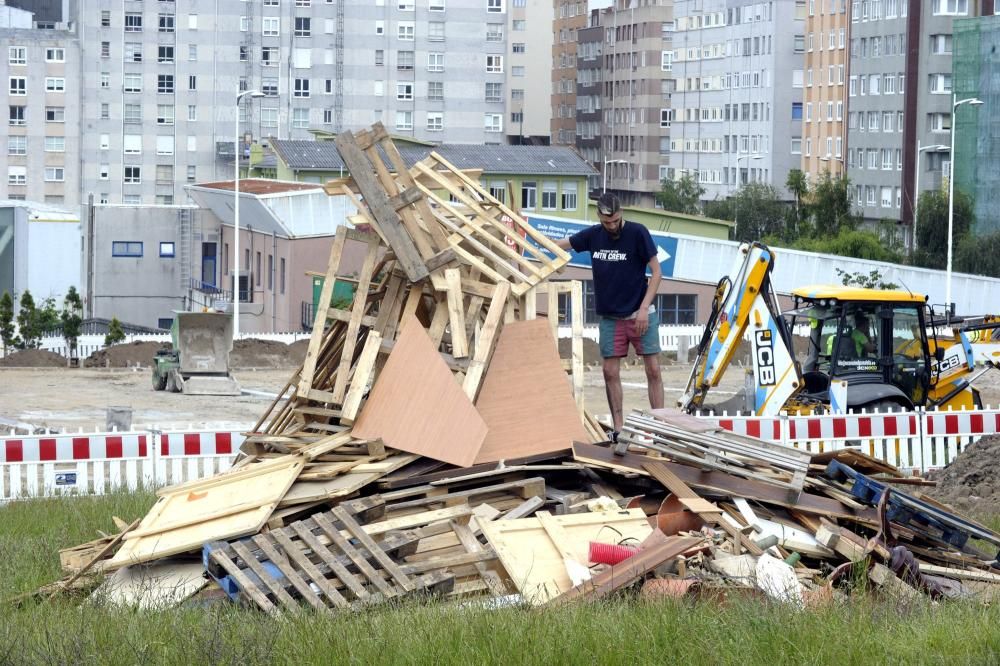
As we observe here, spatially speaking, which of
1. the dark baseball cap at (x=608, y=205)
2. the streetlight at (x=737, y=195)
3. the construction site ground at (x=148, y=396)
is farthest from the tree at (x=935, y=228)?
the dark baseball cap at (x=608, y=205)

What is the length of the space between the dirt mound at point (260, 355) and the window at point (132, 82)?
74.7m

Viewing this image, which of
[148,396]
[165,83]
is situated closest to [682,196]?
[165,83]

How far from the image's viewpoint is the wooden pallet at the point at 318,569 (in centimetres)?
926

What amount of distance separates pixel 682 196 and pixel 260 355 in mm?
82005

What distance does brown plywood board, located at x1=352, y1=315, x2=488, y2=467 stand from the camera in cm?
1143

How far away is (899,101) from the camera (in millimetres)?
93625

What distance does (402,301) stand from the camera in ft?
42.8

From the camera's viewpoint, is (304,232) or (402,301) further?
(304,232)

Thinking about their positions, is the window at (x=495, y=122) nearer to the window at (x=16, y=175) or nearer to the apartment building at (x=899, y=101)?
the apartment building at (x=899, y=101)

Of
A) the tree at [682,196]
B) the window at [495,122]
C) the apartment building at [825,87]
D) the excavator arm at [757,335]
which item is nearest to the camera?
the excavator arm at [757,335]

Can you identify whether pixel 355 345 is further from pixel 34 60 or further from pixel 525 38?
pixel 525 38

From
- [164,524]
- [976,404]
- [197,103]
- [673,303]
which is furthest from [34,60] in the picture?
[164,524]

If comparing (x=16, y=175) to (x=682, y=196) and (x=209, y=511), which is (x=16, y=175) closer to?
(x=682, y=196)

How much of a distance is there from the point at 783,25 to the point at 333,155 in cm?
4172
